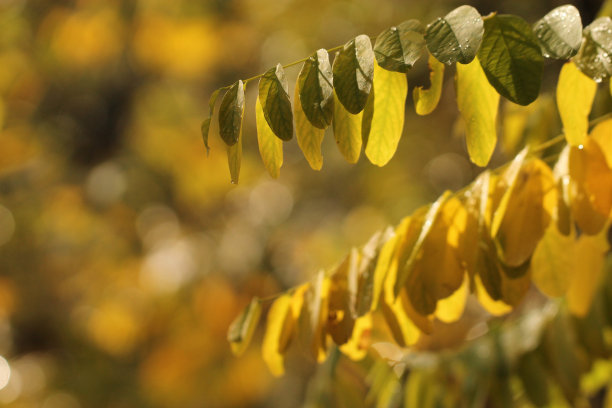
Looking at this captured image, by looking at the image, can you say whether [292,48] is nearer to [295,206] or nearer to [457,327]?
[295,206]

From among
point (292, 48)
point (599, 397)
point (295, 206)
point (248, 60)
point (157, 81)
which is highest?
point (157, 81)

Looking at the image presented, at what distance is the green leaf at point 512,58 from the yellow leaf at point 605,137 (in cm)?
21

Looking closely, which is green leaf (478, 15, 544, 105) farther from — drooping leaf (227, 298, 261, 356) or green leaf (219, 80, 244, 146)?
drooping leaf (227, 298, 261, 356)

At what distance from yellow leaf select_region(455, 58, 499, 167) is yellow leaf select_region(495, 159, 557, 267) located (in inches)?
3.6

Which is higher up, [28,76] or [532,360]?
[28,76]

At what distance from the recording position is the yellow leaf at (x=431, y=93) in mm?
853

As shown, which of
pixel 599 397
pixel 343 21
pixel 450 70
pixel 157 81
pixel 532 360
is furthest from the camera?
pixel 157 81

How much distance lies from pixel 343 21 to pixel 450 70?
962 mm

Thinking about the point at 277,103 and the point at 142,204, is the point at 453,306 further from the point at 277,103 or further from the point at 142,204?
the point at 142,204

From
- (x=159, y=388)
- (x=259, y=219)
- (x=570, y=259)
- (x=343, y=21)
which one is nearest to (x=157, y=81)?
(x=259, y=219)

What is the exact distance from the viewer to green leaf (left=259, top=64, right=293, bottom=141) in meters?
0.80

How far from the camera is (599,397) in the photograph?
6.97ft

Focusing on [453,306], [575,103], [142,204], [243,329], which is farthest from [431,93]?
[142,204]

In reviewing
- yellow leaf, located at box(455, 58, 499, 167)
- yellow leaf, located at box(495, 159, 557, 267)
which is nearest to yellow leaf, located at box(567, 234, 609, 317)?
yellow leaf, located at box(495, 159, 557, 267)
